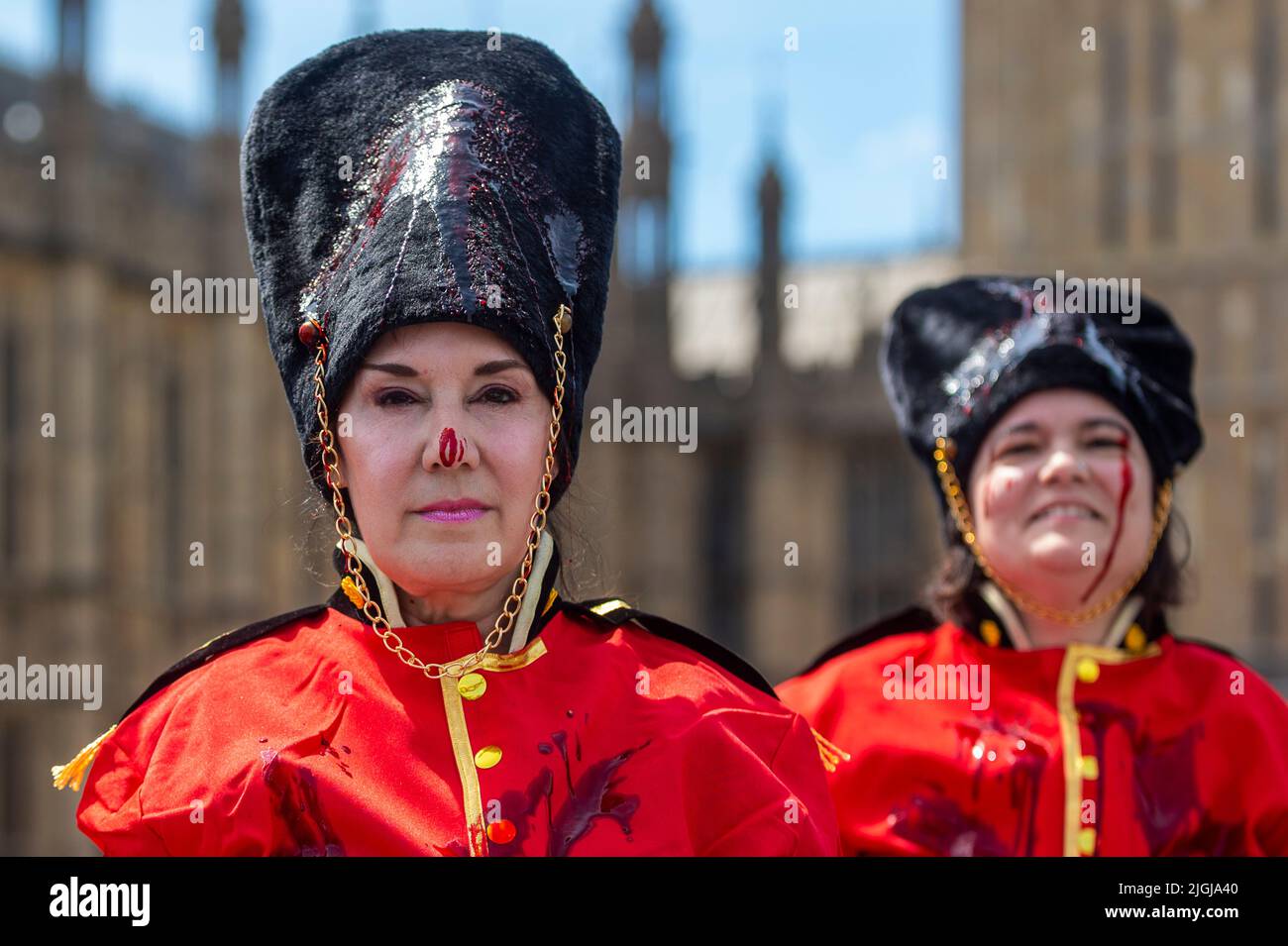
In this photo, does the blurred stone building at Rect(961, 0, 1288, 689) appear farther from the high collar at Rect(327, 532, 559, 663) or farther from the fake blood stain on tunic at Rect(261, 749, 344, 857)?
the fake blood stain on tunic at Rect(261, 749, 344, 857)

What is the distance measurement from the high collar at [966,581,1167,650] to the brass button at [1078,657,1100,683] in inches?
2.7

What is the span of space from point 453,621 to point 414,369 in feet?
1.18

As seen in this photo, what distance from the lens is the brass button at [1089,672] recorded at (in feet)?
12.1

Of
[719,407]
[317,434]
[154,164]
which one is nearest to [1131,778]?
[317,434]

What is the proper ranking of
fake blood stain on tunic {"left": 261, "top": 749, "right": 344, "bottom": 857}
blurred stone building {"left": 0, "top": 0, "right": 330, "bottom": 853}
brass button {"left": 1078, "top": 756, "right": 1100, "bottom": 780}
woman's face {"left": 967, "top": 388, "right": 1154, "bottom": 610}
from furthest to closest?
blurred stone building {"left": 0, "top": 0, "right": 330, "bottom": 853} < woman's face {"left": 967, "top": 388, "right": 1154, "bottom": 610} < brass button {"left": 1078, "top": 756, "right": 1100, "bottom": 780} < fake blood stain on tunic {"left": 261, "top": 749, "right": 344, "bottom": 857}

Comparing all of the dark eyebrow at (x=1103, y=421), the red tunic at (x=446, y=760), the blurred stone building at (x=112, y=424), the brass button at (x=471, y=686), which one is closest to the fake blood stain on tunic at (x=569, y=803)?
the red tunic at (x=446, y=760)

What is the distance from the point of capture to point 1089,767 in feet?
11.7

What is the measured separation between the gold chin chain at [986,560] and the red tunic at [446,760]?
1.10 meters

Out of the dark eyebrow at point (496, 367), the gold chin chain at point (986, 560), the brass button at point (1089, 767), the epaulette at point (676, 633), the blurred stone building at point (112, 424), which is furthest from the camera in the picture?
the blurred stone building at point (112, 424)

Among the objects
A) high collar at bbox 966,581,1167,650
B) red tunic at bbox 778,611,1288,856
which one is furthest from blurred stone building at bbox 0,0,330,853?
red tunic at bbox 778,611,1288,856

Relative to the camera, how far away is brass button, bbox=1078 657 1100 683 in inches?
145

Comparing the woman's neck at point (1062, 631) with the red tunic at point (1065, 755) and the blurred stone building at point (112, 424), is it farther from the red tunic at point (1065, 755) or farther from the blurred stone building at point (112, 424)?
the blurred stone building at point (112, 424)

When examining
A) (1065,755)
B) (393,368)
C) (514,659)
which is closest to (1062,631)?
(1065,755)
